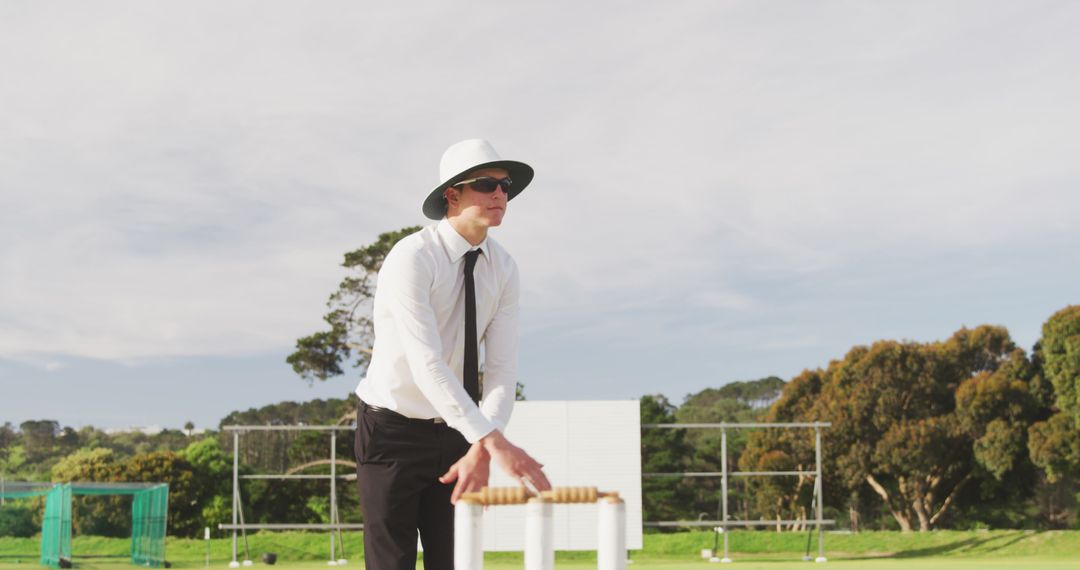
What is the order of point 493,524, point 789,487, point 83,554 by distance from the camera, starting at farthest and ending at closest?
1. point 789,487
2. point 83,554
3. point 493,524

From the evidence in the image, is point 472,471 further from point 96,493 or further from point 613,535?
point 96,493

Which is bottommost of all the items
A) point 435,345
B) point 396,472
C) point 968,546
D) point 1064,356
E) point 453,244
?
point 968,546

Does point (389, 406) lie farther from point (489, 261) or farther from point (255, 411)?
point (255, 411)

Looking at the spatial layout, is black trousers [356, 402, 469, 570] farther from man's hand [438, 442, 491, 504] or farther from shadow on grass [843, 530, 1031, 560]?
shadow on grass [843, 530, 1031, 560]

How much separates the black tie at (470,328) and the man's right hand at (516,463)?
481 millimetres

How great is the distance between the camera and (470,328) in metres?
3.58

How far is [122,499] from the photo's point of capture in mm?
25328

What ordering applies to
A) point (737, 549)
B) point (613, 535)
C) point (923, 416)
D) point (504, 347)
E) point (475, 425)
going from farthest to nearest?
point (923, 416) → point (737, 549) → point (504, 347) → point (475, 425) → point (613, 535)

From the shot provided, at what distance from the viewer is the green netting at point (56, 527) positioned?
67.5 ft

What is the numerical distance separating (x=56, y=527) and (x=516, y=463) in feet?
66.2

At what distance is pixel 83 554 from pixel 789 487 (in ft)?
74.1

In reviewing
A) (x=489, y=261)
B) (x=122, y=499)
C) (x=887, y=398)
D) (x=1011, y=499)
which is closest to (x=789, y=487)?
(x=887, y=398)

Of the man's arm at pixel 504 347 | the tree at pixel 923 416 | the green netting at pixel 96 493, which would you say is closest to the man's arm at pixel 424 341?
the man's arm at pixel 504 347

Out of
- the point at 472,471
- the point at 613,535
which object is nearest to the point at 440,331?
the point at 472,471
